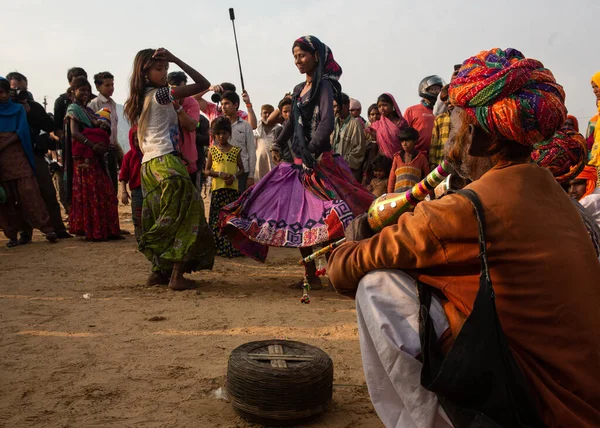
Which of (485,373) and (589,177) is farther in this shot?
(589,177)

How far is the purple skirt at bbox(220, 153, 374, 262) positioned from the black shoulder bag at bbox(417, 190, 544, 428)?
3158 mm

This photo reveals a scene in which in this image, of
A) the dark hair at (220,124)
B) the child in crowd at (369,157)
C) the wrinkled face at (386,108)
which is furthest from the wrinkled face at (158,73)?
the child in crowd at (369,157)

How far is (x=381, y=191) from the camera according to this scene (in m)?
8.03

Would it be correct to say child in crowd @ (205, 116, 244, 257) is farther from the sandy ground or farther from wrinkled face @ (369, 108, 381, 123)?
wrinkled face @ (369, 108, 381, 123)

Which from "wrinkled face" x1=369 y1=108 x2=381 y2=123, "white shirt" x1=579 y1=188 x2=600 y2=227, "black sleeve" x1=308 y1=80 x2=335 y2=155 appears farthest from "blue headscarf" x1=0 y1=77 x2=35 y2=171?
"white shirt" x1=579 y1=188 x2=600 y2=227

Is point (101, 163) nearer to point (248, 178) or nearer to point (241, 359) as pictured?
point (248, 178)

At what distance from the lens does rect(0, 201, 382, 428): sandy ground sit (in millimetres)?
2803

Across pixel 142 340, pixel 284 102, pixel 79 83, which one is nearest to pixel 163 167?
pixel 142 340

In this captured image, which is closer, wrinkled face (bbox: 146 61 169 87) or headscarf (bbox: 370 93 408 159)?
wrinkled face (bbox: 146 61 169 87)

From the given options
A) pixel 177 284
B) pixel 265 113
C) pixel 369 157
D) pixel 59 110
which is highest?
pixel 265 113

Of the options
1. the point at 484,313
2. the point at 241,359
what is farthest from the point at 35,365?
the point at 484,313

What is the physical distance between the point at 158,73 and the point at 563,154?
344cm

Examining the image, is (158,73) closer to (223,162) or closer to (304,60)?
(304,60)

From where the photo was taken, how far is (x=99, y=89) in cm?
852
